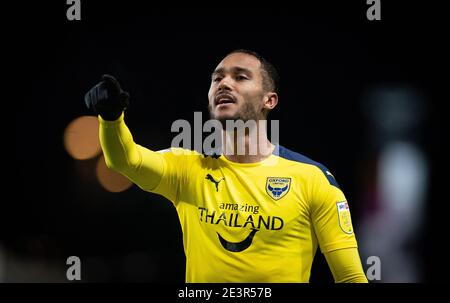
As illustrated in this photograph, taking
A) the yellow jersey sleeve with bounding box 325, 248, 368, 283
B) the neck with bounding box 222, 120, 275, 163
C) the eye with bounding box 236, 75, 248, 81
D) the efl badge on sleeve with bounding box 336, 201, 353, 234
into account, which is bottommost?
the yellow jersey sleeve with bounding box 325, 248, 368, 283

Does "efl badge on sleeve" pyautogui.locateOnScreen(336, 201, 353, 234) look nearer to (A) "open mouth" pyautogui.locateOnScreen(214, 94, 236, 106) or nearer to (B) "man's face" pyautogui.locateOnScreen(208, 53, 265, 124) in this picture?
(B) "man's face" pyautogui.locateOnScreen(208, 53, 265, 124)

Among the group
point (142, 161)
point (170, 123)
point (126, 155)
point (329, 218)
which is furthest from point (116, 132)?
point (170, 123)

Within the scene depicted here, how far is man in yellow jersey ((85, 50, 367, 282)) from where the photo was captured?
103 inches

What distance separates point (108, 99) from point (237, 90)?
821 millimetres

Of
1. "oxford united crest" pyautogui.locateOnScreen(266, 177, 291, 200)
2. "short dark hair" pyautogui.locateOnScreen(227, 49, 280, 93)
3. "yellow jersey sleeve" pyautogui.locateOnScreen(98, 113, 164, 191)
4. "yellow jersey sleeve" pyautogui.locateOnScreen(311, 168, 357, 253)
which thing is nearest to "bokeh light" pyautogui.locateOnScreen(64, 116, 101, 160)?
"short dark hair" pyautogui.locateOnScreen(227, 49, 280, 93)

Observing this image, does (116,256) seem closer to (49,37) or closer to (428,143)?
(49,37)

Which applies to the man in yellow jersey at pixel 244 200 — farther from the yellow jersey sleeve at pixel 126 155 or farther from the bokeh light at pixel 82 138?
the bokeh light at pixel 82 138

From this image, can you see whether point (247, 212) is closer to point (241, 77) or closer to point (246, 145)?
point (246, 145)

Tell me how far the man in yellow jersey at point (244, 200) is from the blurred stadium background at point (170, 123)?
3.10 m

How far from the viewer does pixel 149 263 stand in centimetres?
668

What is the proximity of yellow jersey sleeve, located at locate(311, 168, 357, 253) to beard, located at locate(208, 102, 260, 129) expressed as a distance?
0.52 m

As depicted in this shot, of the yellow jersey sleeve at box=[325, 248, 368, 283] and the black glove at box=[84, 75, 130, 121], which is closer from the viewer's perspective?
the black glove at box=[84, 75, 130, 121]

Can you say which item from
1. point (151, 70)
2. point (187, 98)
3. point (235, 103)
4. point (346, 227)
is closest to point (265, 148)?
point (235, 103)

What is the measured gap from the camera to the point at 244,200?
9.03ft
